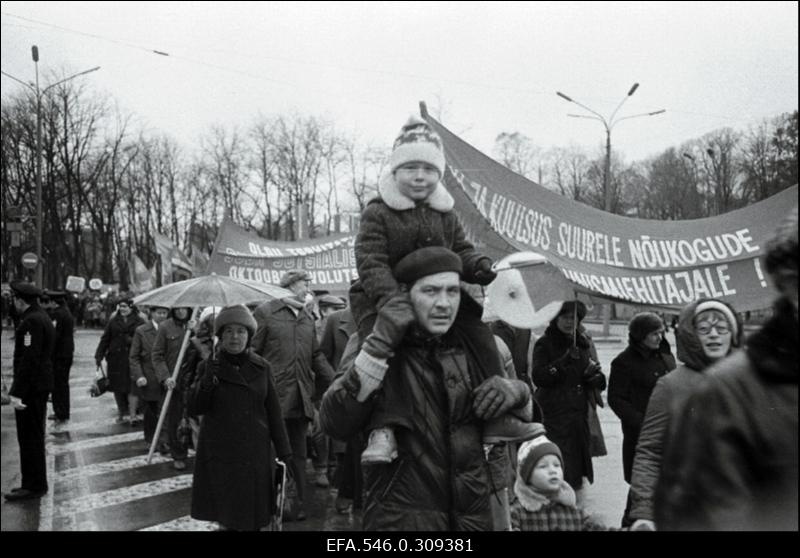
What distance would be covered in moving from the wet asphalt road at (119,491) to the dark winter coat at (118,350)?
2.85 feet

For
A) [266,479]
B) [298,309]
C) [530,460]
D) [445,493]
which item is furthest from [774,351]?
[298,309]

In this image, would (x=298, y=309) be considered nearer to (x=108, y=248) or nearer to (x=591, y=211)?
(x=591, y=211)

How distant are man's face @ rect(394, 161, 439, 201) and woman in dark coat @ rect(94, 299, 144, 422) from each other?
31.3 feet

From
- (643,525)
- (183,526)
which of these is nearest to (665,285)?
(643,525)

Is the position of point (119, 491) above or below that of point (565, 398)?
below

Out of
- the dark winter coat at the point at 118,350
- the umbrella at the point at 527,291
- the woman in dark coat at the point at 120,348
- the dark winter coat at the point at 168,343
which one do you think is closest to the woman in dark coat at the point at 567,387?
the umbrella at the point at 527,291

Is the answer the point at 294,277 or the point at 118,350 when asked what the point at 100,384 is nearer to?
the point at 118,350

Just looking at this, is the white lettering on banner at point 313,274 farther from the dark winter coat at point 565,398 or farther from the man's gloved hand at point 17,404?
the dark winter coat at point 565,398

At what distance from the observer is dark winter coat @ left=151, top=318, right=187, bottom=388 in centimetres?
972

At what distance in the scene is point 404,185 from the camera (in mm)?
3424

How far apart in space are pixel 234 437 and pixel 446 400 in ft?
9.05

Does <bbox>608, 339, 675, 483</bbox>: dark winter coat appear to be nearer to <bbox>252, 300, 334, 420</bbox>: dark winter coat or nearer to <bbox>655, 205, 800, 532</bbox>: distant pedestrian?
<bbox>252, 300, 334, 420</bbox>: dark winter coat

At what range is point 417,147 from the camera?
11.3ft

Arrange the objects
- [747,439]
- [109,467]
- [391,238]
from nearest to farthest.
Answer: [747,439] < [391,238] < [109,467]
